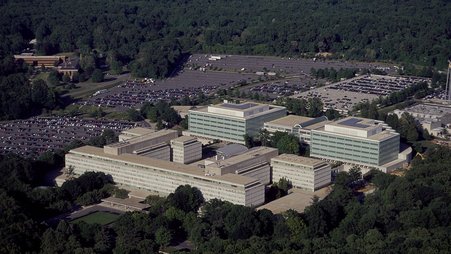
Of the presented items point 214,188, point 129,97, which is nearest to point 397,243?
point 214,188

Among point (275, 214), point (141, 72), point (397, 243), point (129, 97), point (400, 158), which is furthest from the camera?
point (141, 72)

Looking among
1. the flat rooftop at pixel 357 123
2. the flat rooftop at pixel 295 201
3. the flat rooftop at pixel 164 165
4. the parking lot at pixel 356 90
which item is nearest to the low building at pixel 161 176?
the flat rooftop at pixel 164 165

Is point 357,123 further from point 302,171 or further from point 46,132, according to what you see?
point 46,132

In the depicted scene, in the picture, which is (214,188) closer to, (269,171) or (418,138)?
(269,171)

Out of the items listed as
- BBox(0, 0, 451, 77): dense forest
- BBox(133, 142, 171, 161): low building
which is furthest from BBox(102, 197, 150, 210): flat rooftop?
BBox(0, 0, 451, 77): dense forest

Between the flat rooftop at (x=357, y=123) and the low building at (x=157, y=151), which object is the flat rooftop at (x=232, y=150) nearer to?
the low building at (x=157, y=151)
